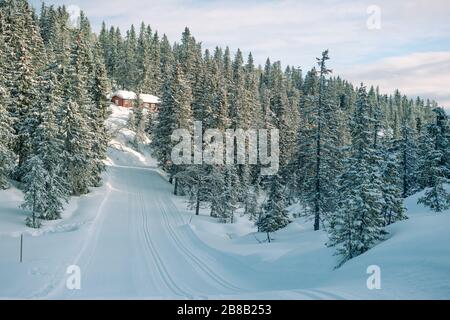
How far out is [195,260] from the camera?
2216 cm

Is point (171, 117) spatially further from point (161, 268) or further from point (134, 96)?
point (134, 96)

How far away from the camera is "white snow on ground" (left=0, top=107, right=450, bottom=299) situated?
1295 centimetres

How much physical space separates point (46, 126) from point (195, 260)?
64.6 ft

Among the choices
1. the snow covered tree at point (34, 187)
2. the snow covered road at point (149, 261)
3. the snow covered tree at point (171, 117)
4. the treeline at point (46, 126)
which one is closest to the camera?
the snow covered road at point (149, 261)

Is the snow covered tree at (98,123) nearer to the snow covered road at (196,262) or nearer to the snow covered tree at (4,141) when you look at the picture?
the snow covered tree at (4,141)

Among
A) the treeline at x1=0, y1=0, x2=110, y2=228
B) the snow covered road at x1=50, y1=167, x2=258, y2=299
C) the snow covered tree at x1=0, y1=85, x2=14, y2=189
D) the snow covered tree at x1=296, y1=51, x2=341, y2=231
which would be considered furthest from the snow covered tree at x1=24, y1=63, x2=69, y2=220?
the snow covered tree at x1=296, y1=51, x2=341, y2=231

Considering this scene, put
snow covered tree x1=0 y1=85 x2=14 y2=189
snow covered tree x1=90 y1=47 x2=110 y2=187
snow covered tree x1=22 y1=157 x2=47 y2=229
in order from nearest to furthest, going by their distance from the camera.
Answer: snow covered tree x1=22 y1=157 x2=47 y2=229
snow covered tree x1=0 y1=85 x2=14 y2=189
snow covered tree x1=90 y1=47 x2=110 y2=187

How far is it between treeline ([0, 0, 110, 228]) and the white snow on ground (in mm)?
A: 2660

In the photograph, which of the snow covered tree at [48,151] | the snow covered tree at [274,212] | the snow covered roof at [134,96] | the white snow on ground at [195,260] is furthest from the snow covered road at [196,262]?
the snow covered roof at [134,96]

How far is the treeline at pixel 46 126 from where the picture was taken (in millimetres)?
32531

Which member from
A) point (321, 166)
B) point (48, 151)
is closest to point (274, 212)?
point (321, 166)

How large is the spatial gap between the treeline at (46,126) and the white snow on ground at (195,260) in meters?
2.66

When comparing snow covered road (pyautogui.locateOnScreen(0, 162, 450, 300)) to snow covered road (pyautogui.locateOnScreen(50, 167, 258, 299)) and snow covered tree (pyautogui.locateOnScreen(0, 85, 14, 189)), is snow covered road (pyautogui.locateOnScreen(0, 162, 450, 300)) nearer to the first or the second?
snow covered road (pyautogui.locateOnScreen(50, 167, 258, 299))
